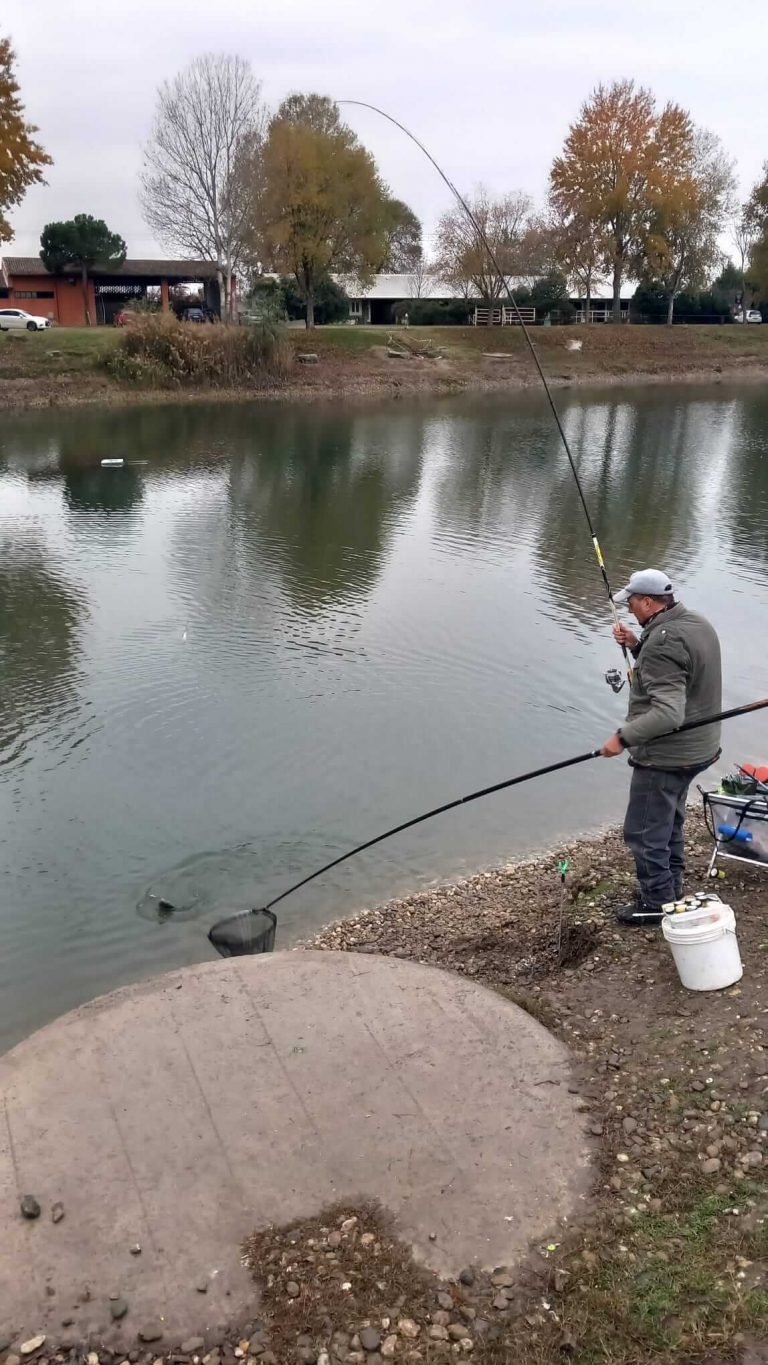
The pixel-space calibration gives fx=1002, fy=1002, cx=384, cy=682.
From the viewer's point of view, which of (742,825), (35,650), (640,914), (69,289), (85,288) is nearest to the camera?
(640,914)

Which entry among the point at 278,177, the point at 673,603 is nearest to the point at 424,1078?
the point at 673,603

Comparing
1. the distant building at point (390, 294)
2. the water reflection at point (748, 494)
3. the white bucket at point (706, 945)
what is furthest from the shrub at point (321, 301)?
the white bucket at point (706, 945)

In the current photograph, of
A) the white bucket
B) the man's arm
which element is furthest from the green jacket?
the white bucket

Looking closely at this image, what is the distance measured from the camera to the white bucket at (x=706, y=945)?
203 inches

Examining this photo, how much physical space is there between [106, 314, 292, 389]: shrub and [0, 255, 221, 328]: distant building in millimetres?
22316

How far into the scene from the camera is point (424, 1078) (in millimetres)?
4773

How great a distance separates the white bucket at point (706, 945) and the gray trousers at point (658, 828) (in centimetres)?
78

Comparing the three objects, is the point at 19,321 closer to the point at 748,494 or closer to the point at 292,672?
the point at 748,494

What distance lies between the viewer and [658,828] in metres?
6.00

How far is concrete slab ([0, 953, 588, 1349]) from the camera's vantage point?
3.80m

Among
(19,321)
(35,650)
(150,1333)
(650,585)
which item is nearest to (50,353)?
(19,321)

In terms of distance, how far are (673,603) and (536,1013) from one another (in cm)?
243

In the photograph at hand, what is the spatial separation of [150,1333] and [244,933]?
303cm

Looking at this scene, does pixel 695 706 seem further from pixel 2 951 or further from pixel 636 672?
pixel 2 951
